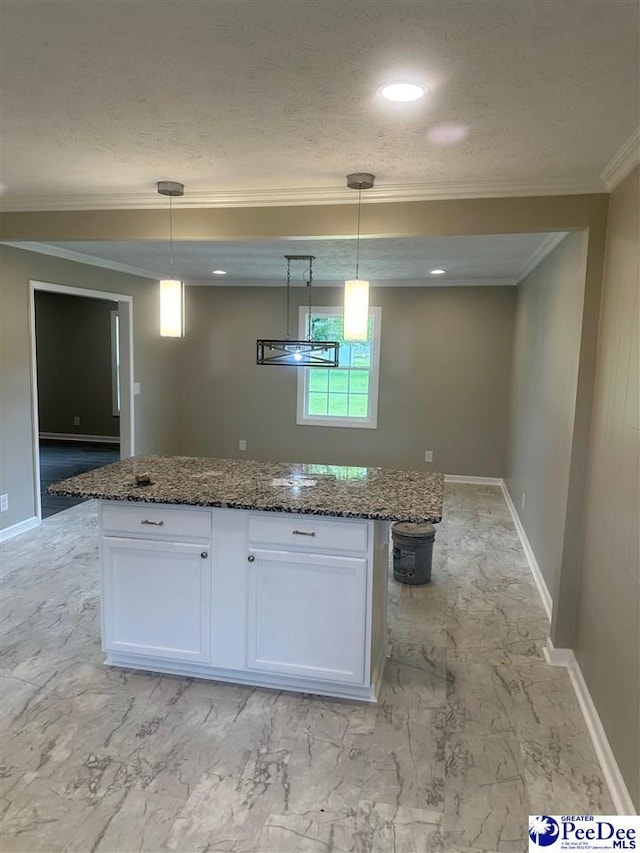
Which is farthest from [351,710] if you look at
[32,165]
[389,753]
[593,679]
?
[32,165]

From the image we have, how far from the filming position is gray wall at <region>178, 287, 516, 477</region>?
6.29m

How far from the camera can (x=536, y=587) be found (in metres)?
3.72

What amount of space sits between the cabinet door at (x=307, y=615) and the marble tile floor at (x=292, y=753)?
18cm

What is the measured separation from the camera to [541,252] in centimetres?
425

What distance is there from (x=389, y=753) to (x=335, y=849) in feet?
1.57

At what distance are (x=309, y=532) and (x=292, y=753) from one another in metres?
0.84

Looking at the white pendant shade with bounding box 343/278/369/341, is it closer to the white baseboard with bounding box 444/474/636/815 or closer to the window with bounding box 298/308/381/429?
the white baseboard with bounding box 444/474/636/815

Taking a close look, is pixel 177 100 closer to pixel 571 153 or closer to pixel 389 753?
pixel 571 153

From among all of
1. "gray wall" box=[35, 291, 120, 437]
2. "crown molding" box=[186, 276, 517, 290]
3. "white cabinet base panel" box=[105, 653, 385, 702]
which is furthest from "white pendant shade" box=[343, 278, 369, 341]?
"gray wall" box=[35, 291, 120, 437]

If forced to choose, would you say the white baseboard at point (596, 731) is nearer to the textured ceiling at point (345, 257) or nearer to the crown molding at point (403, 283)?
the textured ceiling at point (345, 257)

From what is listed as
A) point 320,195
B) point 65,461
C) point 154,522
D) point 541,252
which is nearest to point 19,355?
point 154,522

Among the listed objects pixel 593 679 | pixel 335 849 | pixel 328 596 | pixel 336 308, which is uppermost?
pixel 336 308

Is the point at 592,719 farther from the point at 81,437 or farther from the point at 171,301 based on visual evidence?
the point at 81,437

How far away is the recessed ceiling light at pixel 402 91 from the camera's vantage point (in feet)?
5.59
